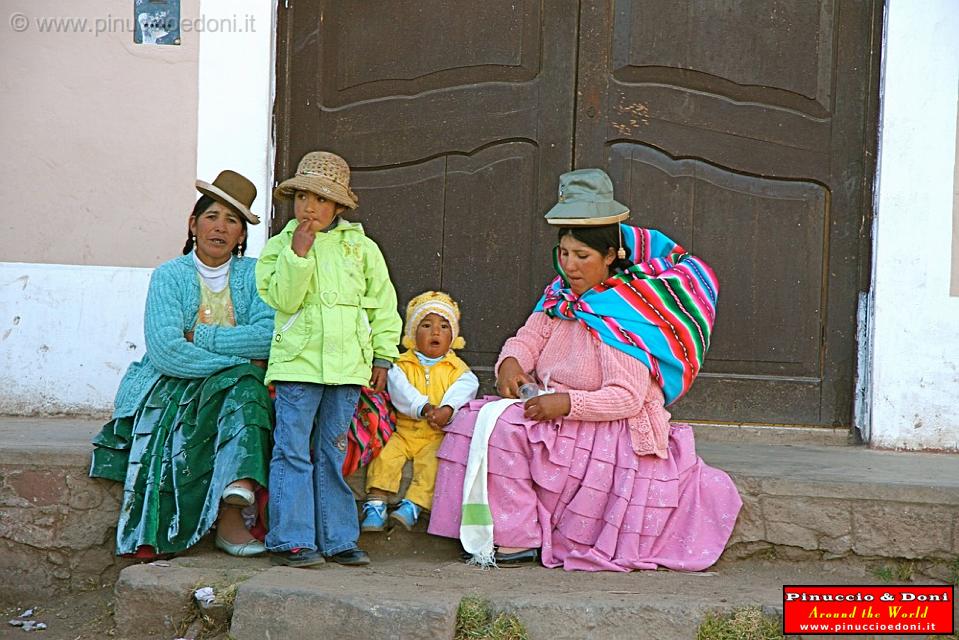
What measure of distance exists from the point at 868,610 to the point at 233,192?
254 centimetres

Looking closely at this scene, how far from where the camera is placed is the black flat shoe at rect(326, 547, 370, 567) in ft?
12.1

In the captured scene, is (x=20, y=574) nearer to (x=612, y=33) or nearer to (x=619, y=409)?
(x=619, y=409)

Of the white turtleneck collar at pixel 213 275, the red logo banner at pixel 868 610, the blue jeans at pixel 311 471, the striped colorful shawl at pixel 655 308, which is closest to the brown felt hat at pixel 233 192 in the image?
the white turtleneck collar at pixel 213 275

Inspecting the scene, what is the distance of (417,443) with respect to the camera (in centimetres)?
396

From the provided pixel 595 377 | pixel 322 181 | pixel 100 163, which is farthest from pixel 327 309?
pixel 100 163

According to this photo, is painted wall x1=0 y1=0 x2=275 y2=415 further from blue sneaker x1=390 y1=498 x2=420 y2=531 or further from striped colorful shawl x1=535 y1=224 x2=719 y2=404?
striped colorful shawl x1=535 y1=224 x2=719 y2=404

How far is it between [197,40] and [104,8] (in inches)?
17.4

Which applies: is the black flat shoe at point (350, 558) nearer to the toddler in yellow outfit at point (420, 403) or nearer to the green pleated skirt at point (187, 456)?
the toddler in yellow outfit at point (420, 403)

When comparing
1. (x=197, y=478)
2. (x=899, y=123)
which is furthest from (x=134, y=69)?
(x=899, y=123)

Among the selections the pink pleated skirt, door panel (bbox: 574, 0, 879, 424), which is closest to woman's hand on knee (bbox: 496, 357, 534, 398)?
the pink pleated skirt

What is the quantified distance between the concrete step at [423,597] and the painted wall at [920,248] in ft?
4.04

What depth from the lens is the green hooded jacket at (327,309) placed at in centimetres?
360

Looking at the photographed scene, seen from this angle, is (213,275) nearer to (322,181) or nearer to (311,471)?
(322,181)

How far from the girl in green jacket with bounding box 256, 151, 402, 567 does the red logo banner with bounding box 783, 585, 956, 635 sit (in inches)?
54.5
